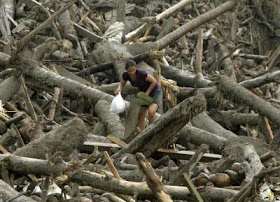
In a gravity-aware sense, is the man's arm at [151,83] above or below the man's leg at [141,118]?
above

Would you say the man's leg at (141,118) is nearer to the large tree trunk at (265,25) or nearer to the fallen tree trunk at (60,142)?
the fallen tree trunk at (60,142)

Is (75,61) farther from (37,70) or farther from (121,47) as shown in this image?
(37,70)

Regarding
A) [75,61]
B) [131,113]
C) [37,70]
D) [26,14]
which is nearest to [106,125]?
[131,113]

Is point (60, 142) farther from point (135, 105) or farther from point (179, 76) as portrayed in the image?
point (179, 76)

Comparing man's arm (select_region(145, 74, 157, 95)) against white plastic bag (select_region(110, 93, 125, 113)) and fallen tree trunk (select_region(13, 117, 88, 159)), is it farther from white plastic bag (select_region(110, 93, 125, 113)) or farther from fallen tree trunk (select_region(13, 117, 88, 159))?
fallen tree trunk (select_region(13, 117, 88, 159))

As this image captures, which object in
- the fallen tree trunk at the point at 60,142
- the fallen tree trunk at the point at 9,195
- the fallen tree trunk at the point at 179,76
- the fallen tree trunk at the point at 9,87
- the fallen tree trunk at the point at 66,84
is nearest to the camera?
the fallen tree trunk at the point at 9,195

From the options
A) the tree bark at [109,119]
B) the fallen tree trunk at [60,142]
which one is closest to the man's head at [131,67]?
the tree bark at [109,119]

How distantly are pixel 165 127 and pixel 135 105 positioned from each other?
1661 mm

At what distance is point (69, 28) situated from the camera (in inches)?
546

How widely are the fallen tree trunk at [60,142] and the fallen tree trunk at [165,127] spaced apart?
39.6 inches

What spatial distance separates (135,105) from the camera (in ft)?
34.1

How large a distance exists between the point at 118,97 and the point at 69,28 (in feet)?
13.1

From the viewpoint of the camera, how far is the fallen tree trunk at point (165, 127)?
8.50m

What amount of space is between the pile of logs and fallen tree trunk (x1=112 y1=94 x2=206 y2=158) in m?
0.01
